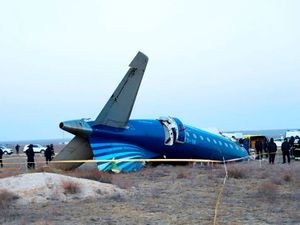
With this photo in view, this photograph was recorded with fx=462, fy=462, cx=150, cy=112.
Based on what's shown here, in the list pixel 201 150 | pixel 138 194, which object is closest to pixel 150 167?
pixel 201 150

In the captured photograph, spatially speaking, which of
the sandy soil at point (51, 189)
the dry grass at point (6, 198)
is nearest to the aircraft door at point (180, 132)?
the sandy soil at point (51, 189)

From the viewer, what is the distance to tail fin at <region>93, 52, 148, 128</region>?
20.1 m

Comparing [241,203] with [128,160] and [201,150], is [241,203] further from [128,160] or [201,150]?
[201,150]

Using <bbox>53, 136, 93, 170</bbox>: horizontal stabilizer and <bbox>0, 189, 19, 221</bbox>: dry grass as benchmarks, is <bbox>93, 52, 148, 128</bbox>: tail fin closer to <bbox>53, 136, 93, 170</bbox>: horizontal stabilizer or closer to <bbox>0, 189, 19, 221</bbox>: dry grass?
<bbox>53, 136, 93, 170</bbox>: horizontal stabilizer

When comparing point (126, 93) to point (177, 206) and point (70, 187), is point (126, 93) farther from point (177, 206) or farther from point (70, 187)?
point (177, 206)

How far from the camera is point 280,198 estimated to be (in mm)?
13211

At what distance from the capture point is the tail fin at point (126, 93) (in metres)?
20.1

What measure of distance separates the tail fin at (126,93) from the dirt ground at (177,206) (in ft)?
12.9

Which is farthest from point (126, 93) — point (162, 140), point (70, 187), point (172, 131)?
point (70, 187)

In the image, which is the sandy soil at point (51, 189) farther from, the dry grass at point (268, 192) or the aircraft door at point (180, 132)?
the aircraft door at point (180, 132)

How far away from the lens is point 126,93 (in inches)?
792

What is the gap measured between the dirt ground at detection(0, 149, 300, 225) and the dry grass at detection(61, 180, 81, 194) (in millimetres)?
645

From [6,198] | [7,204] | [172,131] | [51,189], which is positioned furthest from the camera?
[172,131]

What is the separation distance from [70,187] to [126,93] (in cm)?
741
